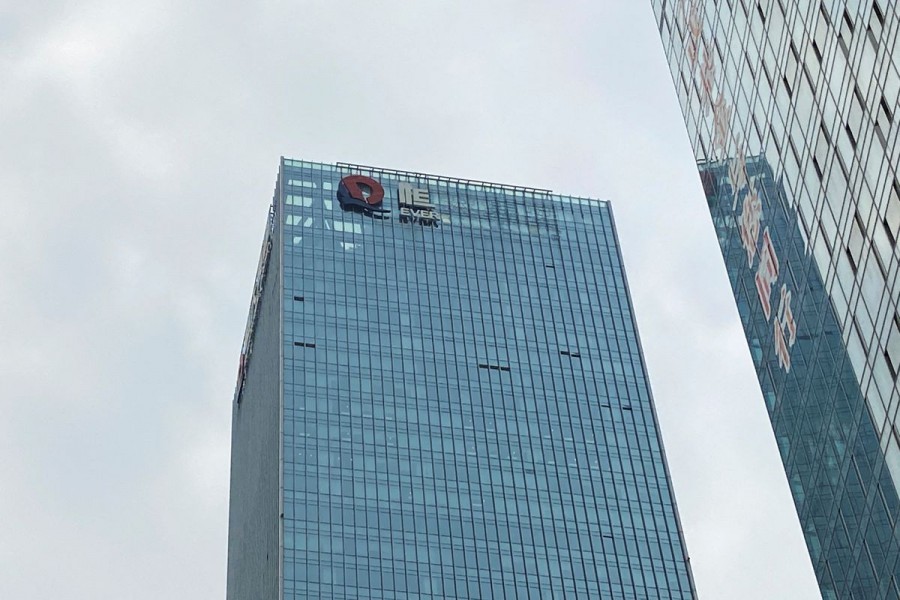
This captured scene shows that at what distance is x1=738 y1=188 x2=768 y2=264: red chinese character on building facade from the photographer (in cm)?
8344

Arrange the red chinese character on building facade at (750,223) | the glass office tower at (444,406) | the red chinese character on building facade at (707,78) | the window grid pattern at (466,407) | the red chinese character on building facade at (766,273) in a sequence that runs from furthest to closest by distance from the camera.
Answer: the glass office tower at (444,406)
the window grid pattern at (466,407)
the red chinese character on building facade at (707,78)
the red chinese character on building facade at (750,223)
the red chinese character on building facade at (766,273)

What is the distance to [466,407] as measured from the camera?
6555 inches

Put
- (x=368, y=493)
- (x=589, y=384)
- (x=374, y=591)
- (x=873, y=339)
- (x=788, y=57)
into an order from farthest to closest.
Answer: (x=589, y=384)
(x=368, y=493)
(x=374, y=591)
(x=788, y=57)
(x=873, y=339)

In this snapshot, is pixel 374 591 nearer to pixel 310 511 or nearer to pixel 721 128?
pixel 310 511

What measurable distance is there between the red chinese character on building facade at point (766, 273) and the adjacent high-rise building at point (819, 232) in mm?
165

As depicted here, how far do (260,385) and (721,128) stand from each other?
107m

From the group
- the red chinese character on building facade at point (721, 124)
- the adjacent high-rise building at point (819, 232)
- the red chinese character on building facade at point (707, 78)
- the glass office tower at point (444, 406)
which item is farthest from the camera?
the glass office tower at point (444, 406)

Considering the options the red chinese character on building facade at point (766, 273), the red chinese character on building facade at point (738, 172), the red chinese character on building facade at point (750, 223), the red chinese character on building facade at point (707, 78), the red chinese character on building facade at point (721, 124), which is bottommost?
the red chinese character on building facade at point (766, 273)

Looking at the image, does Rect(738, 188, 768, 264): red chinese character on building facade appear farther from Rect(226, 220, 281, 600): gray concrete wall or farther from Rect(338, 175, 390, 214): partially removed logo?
Rect(338, 175, 390, 214): partially removed logo

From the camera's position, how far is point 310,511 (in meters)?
152

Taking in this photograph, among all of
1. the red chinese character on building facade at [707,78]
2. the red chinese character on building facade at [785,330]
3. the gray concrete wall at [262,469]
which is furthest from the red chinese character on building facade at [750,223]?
the gray concrete wall at [262,469]

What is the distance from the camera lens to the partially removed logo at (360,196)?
18650cm

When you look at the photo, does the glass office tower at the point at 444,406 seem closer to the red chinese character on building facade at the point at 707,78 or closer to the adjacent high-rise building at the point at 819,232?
the adjacent high-rise building at the point at 819,232

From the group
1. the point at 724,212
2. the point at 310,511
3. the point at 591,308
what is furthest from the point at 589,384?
the point at 724,212
